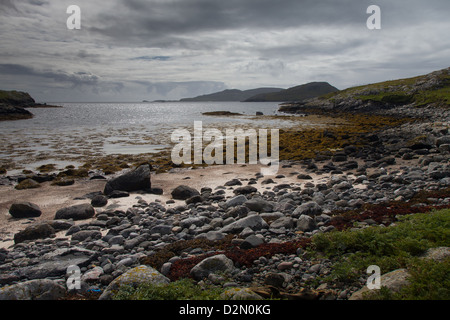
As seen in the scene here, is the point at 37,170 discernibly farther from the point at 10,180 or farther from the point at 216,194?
the point at 216,194

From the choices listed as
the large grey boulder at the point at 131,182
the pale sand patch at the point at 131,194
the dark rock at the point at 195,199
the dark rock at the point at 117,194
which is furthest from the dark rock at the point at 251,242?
the large grey boulder at the point at 131,182

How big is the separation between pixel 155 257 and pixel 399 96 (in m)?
89.9

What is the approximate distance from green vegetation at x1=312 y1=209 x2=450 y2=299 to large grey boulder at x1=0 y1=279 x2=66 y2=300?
5548 millimetres

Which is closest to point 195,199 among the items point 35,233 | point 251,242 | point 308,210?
point 308,210

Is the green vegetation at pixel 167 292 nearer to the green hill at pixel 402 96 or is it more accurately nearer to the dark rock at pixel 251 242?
the dark rock at pixel 251 242

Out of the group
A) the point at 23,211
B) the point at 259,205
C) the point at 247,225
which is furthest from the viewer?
the point at 23,211

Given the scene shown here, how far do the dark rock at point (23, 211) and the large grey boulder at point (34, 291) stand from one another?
800 centimetres

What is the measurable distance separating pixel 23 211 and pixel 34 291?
27.5 ft

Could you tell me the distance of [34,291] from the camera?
5.59 meters

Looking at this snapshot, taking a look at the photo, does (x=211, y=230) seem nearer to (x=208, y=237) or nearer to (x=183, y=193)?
(x=208, y=237)

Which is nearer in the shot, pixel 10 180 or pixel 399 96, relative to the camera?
pixel 10 180

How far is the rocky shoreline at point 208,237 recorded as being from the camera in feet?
19.9

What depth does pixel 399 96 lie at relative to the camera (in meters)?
79.0

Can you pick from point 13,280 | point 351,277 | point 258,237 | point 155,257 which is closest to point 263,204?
point 258,237
